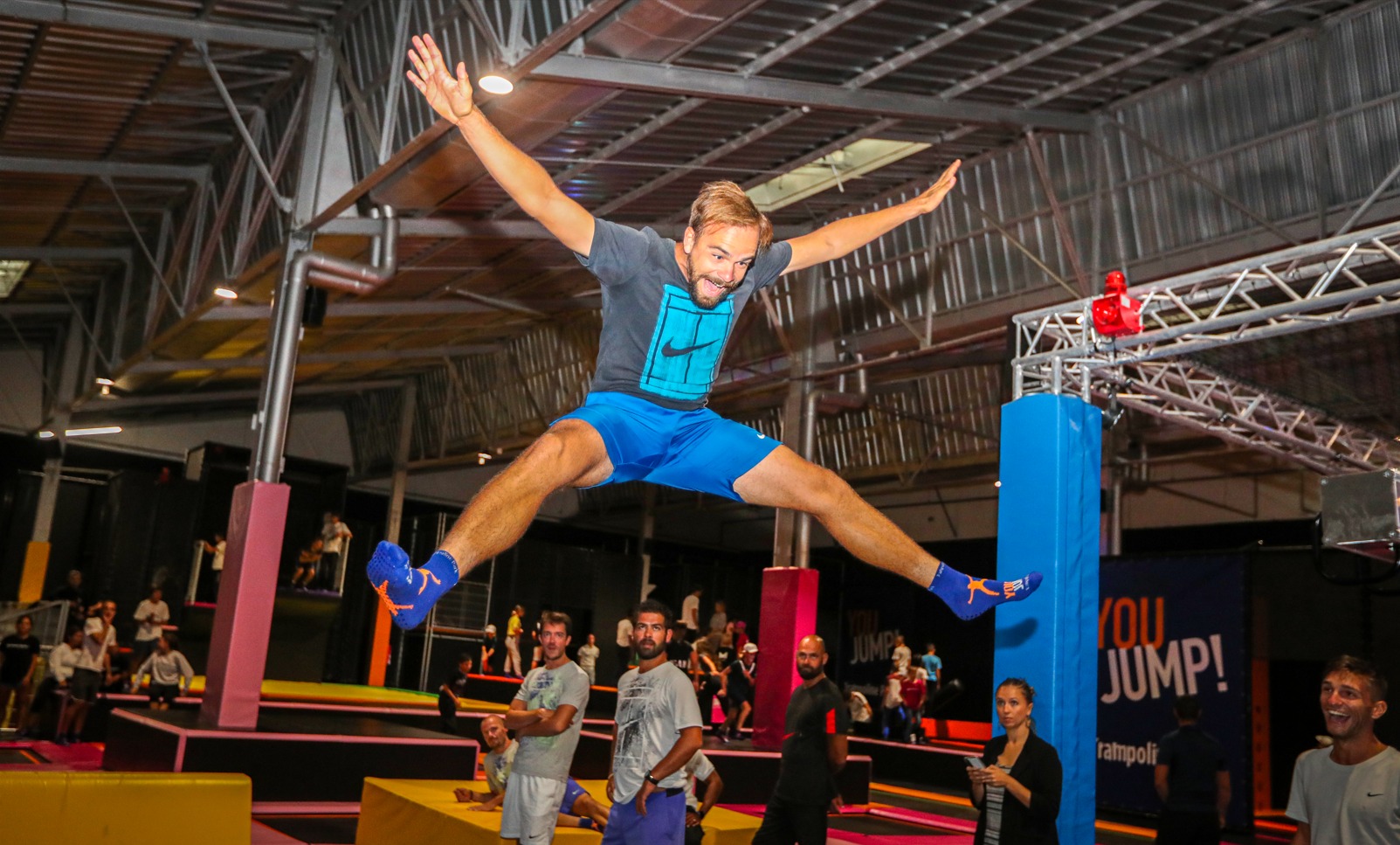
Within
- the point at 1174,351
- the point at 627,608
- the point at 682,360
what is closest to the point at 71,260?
the point at 627,608

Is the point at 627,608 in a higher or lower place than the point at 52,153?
lower

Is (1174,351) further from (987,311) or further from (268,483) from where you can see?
(268,483)

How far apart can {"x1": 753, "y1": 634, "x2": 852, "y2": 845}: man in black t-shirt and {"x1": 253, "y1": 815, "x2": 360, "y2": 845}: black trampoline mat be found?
13.1 feet

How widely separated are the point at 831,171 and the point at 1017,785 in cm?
1095

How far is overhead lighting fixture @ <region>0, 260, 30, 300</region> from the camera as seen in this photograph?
63.2 ft

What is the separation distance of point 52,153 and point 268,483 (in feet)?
20.1

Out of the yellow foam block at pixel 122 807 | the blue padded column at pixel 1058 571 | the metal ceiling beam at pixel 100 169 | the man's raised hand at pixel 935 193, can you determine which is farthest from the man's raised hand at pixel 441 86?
the metal ceiling beam at pixel 100 169

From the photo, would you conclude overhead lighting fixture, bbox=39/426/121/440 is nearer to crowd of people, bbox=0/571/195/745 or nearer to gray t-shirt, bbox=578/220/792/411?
crowd of people, bbox=0/571/195/745

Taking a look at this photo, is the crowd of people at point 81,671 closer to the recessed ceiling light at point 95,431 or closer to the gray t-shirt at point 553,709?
the gray t-shirt at point 553,709

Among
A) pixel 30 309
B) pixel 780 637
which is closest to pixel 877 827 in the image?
pixel 780 637

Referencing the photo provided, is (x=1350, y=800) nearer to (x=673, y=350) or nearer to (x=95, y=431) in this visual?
(x=673, y=350)

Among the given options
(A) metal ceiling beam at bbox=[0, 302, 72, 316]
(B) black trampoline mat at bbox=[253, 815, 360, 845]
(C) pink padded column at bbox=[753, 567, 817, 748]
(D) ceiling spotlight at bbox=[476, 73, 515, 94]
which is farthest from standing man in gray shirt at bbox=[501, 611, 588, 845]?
(A) metal ceiling beam at bbox=[0, 302, 72, 316]

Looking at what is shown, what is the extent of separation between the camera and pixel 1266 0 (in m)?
10.7

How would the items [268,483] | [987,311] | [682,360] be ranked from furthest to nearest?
[987,311]
[268,483]
[682,360]
